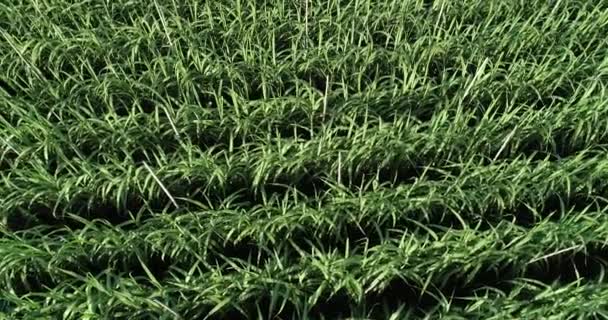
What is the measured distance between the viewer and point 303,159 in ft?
8.65

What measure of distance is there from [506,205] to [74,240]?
1.30 m

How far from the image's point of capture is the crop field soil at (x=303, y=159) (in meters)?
2.26

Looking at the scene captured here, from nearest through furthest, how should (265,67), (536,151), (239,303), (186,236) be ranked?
(239,303), (186,236), (536,151), (265,67)

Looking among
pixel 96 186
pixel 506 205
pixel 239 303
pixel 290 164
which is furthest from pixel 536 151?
pixel 96 186

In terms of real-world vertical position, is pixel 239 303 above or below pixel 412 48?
below

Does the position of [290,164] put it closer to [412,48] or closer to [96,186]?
[96,186]

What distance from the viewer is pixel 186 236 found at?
7.67 feet

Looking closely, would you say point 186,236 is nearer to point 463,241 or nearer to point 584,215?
point 463,241

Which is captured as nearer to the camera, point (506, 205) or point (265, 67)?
point (506, 205)

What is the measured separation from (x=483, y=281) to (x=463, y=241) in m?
0.13

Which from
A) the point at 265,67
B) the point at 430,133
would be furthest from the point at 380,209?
the point at 265,67

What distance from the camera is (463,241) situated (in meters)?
2.35

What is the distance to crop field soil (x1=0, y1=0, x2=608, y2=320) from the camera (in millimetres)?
2258

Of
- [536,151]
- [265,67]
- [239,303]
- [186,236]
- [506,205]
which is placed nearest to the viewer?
[239,303]
